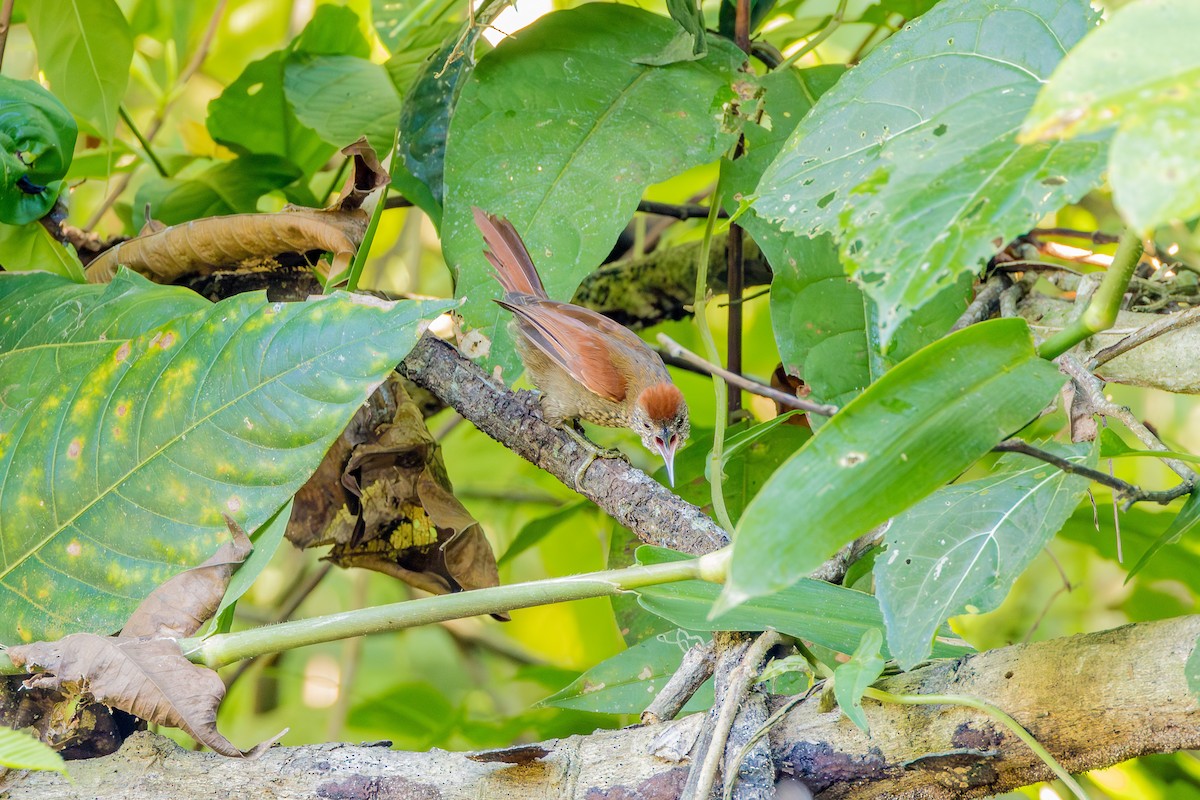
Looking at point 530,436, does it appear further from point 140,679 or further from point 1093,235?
point 1093,235

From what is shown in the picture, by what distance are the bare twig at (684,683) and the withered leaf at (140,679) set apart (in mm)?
374

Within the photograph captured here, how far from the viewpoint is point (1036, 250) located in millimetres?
1692

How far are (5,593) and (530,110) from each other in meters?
0.94

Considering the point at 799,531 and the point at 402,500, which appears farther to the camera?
the point at 402,500

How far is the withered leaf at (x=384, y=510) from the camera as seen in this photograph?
1.42m

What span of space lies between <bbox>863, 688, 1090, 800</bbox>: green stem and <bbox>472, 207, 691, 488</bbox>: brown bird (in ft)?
3.75

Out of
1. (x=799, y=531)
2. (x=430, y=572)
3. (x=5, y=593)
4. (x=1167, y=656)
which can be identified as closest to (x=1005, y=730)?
(x=1167, y=656)

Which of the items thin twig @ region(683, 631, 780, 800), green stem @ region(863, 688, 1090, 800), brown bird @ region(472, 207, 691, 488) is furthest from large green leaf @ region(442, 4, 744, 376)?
green stem @ region(863, 688, 1090, 800)

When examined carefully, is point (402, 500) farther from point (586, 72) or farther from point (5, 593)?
point (586, 72)

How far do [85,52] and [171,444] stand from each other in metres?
0.98

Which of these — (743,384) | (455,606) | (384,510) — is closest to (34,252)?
(384,510)

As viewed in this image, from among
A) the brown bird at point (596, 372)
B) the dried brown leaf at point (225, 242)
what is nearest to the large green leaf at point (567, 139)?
the dried brown leaf at point (225, 242)

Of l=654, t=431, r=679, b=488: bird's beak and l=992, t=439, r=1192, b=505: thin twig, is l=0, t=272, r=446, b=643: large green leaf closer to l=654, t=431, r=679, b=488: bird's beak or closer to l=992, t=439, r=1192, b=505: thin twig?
l=992, t=439, r=1192, b=505: thin twig

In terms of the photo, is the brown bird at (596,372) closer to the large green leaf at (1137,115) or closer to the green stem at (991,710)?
the green stem at (991,710)
